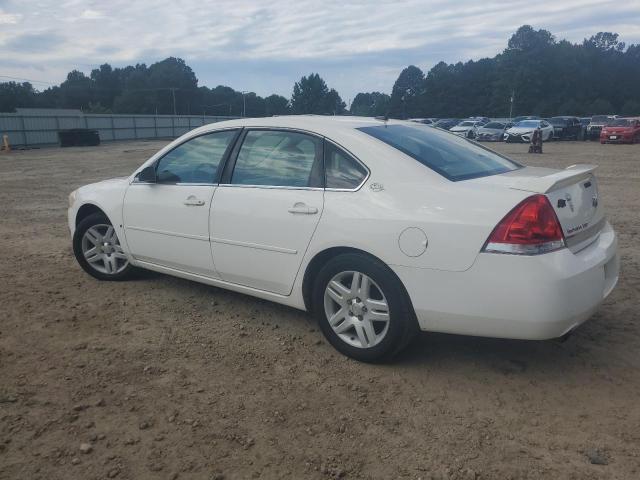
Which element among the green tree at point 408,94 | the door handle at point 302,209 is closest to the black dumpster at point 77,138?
the door handle at point 302,209

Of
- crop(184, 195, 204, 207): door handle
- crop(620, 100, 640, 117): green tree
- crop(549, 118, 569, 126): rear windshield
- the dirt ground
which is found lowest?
the dirt ground

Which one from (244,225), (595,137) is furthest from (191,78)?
(244,225)

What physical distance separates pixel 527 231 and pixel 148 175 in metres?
3.08

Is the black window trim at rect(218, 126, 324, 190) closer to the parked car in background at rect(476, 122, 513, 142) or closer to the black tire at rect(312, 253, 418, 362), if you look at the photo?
the black tire at rect(312, 253, 418, 362)

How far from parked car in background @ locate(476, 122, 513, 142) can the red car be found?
6491 millimetres

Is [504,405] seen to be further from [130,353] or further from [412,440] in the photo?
[130,353]

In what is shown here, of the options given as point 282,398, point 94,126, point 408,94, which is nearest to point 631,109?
point 408,94

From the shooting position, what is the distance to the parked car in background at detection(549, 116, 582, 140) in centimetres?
3462

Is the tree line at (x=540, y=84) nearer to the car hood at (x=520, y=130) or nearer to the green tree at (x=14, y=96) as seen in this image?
the car hood at (x=520, y=130)

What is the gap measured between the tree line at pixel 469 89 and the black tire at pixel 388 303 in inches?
3067

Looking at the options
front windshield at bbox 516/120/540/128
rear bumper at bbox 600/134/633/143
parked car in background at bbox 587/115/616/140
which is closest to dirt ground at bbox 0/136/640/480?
rear bumper at bbox 600/134/633/143

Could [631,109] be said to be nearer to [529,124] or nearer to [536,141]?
[529,124]

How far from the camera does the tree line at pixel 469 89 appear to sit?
3408 inches

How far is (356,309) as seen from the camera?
10.9 feet
